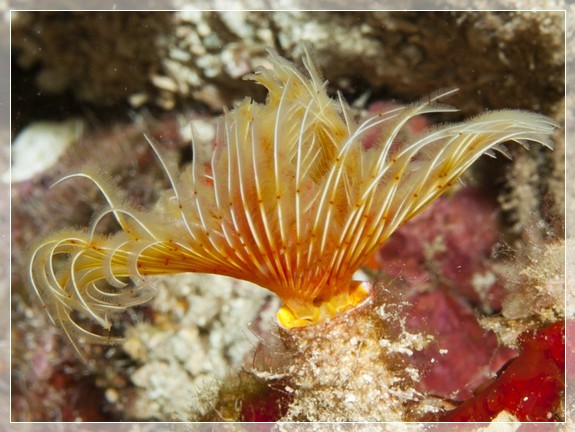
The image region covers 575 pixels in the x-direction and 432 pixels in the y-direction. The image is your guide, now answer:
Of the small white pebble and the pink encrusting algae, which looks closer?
the pink encrusting algae

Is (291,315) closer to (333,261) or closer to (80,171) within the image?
(333,261)

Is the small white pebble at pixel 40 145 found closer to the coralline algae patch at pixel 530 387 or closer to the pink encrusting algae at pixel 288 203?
the pink encrusting algae at pixel 288 203

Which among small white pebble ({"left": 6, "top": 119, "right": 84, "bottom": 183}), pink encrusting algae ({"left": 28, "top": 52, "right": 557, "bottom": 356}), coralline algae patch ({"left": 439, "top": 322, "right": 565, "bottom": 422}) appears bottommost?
coralline algae patch ({"left": 439, "top": 322, "right": 565, "bottom": 422})

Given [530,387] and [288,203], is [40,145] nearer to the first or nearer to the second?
[288,203]

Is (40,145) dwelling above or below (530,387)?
above

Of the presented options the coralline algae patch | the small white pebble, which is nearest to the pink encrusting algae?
the coralline algae patch

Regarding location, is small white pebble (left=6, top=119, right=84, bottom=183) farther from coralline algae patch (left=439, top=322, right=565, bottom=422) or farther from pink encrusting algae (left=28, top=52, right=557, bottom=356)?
coralline algae patch (left=439, top=322, right=565, bottom=422)

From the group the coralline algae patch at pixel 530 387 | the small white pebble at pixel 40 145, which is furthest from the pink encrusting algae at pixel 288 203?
the small white pebble at pixel 40 145

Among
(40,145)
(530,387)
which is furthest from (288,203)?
(40,145)
